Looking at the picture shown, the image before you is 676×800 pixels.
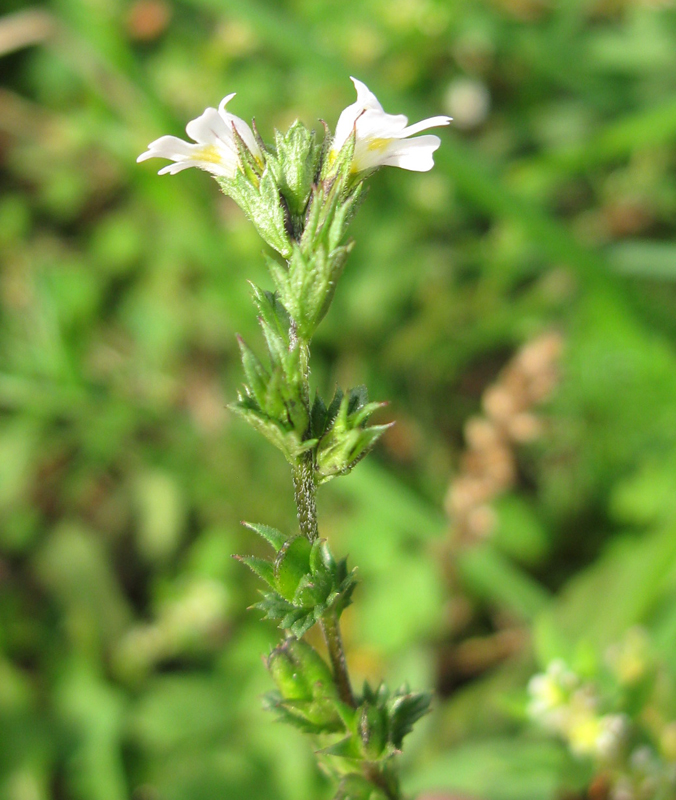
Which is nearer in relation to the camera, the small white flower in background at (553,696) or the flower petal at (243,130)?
the flower petal at (243,130)

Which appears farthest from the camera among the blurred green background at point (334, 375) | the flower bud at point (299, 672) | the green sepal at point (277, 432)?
the blurred green background at point (334, 375)

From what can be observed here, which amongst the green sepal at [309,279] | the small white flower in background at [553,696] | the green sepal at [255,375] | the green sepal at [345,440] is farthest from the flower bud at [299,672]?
the small white flower in background at [553,696]

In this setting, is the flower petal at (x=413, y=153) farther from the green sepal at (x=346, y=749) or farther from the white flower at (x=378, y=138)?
the green sepal at (x=346, y=749)

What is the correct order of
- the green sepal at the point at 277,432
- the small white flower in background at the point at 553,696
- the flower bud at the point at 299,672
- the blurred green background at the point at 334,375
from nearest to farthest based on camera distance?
the green sepal at the point at 277,432, the flower bud at the point at 299,672, the small white flower in background at the point at 553,696, the blurred green background at the point at 334,375

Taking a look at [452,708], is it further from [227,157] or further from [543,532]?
[227,157]

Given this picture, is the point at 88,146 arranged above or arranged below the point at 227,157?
above

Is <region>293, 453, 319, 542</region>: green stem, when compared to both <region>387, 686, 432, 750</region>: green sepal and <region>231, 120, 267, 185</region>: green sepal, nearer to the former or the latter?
<region>387, 686, 432, 750</region>: green sepal

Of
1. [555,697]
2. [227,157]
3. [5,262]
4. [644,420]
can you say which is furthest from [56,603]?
[227,157]

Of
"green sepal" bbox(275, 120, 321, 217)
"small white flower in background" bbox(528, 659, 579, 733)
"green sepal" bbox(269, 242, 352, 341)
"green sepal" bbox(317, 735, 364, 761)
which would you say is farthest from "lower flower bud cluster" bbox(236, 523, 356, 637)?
"small white flower in background" bbox(528, 659, 579, 733)

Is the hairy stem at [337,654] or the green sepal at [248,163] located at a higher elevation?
the green sepal at [248,163]
